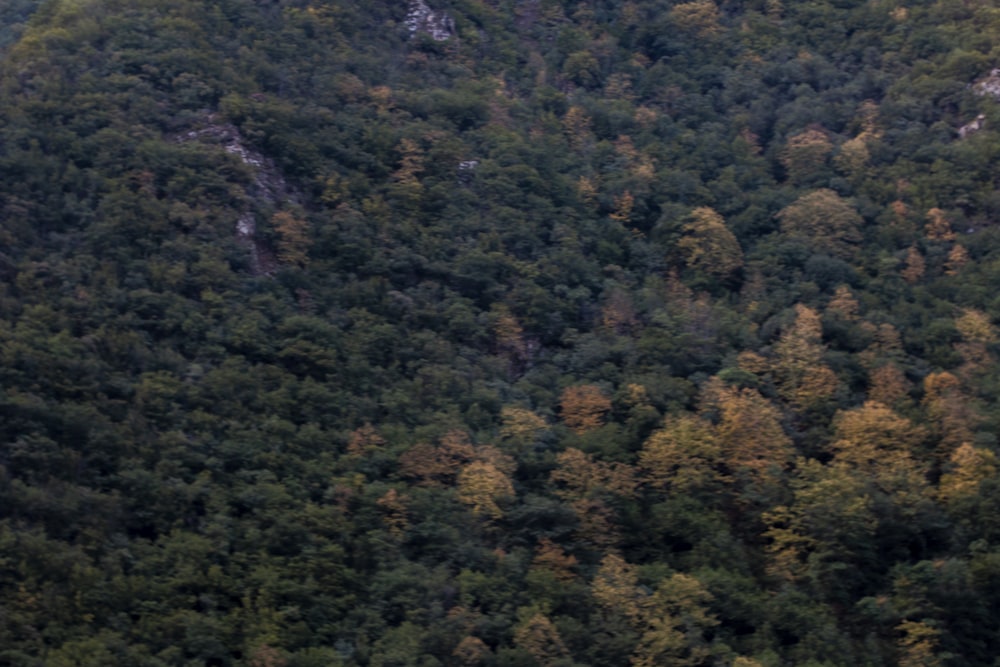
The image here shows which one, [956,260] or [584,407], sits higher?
[956,260]

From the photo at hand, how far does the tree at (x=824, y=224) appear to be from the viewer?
3078cm

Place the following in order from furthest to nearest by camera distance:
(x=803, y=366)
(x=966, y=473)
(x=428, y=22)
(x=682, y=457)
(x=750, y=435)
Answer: (x=428, y=22)
(x=803, y=366)
(x=750, y=435)
(x=682, y=457)
(x=966, y=473)

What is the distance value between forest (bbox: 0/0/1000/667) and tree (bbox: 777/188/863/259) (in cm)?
16

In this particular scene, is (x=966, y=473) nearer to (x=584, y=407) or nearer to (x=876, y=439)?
(x=876, y=439)

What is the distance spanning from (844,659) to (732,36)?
85.3 ft

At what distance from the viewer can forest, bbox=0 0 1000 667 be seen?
2050 cm

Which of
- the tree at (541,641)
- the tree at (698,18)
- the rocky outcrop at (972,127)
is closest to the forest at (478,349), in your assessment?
the tree at (541,641)

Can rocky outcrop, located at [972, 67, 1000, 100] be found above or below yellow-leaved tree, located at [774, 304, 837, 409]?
above

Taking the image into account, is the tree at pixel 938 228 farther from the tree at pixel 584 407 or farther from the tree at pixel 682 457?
the tree at pixel 584 407

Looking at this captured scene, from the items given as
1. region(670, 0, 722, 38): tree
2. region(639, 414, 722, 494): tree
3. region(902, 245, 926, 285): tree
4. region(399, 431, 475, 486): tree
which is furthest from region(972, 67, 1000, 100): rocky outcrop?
region(399, 431, 475, 486): tree

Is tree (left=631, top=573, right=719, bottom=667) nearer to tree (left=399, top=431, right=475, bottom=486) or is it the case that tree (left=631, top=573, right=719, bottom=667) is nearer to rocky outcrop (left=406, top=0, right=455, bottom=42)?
tree (left=399, top=431, right=475, bottom=486)

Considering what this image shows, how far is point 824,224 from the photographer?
31.1 meters

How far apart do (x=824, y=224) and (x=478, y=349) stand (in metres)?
10.6

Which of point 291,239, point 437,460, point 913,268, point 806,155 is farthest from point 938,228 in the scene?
point 291,239
